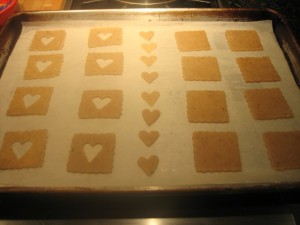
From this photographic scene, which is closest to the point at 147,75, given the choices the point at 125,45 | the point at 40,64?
the point at 125,45

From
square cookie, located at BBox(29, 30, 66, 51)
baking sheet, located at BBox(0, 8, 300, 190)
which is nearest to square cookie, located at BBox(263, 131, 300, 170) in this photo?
baking sheet, located at BBox(0, 8, 300, 190)

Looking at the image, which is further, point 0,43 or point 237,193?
point 0,43

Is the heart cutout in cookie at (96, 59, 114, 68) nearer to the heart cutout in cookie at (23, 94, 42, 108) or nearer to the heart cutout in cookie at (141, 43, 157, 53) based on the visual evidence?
the heart cutout in cookie at (141, 43, 157, 53)

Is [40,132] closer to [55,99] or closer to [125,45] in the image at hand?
[55,99]

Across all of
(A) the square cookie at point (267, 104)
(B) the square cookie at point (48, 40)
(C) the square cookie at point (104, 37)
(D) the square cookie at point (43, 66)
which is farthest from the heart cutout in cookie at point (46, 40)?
(A) the square cookie at point (267, 104)

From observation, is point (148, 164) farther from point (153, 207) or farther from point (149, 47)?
point (149, 47)
